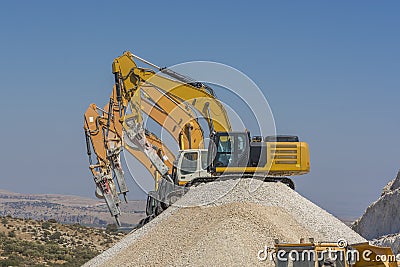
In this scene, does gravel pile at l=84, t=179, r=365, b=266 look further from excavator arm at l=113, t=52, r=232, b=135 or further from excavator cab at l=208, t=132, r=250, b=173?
excavator arm at l=113, t=52, r=232, b=135

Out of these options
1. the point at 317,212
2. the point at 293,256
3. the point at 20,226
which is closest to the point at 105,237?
the point at 20,226

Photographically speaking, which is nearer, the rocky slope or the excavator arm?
the excavator arm

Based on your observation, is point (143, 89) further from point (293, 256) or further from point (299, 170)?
point (293, 256)

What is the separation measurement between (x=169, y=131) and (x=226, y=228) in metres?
10.7

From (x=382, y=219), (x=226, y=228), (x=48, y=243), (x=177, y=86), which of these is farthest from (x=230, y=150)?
(x=48, y=243)

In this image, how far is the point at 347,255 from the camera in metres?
12.5

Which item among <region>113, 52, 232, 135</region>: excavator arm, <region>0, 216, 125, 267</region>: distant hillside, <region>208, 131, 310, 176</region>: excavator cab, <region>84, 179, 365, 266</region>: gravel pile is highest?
<region>113, 52, 232, 135</region>: excavator arm

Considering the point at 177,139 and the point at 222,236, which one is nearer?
the point at 222,236

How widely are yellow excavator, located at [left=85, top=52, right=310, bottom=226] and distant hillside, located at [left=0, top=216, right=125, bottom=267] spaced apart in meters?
8.13

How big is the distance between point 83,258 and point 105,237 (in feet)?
36.0

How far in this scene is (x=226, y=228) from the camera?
52.4 ft

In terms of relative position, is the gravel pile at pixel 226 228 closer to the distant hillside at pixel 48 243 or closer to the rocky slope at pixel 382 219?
the rocky slope at pixel 382 219

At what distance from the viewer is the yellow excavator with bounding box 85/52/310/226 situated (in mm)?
21750

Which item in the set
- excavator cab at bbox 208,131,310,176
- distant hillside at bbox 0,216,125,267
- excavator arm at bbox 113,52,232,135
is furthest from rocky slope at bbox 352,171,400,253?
distant hillside at bbox 0,216,125,267
